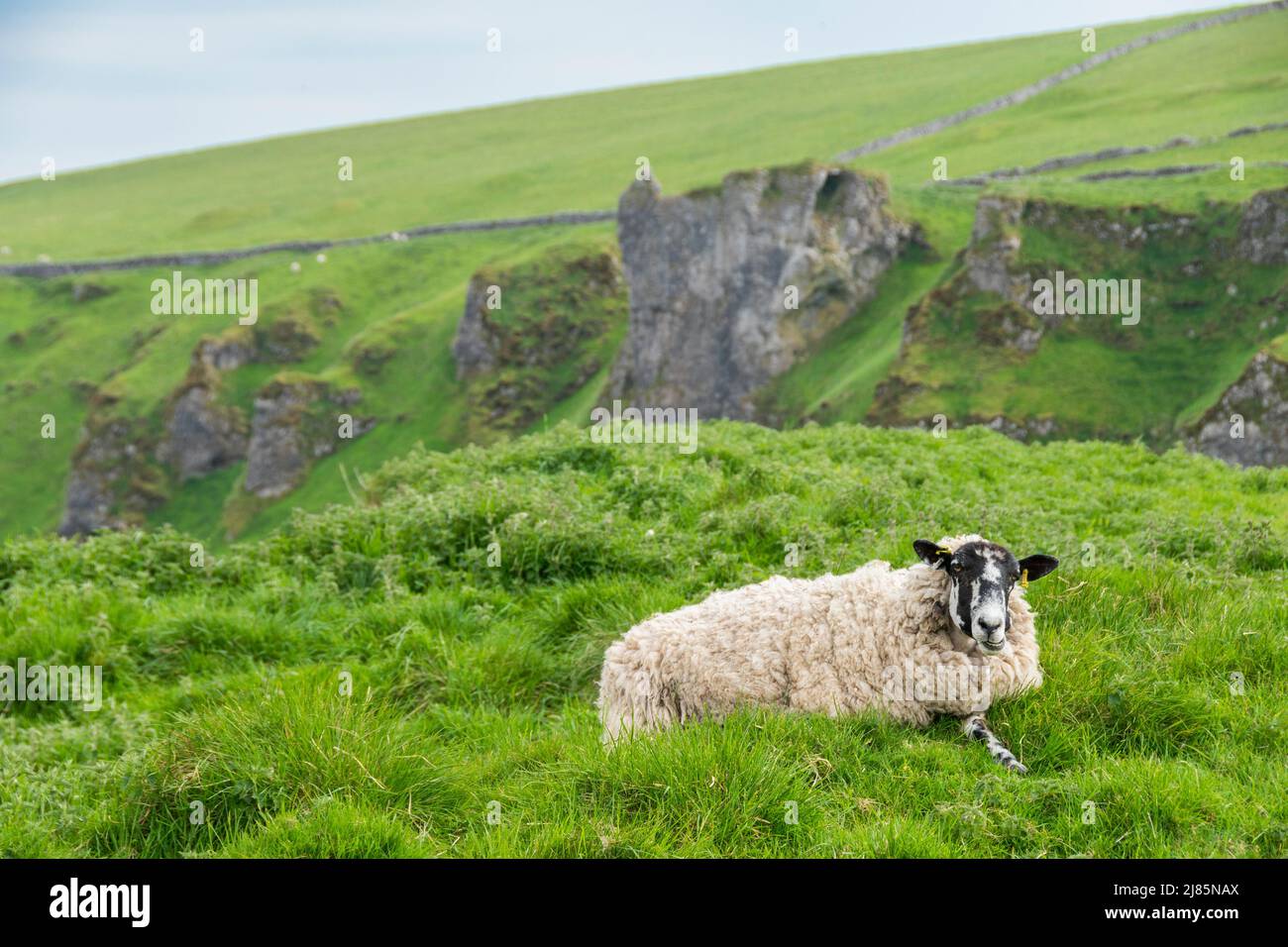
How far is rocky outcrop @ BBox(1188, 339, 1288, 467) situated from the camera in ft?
166

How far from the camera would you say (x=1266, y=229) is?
64.9 meters

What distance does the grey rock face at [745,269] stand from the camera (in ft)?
283

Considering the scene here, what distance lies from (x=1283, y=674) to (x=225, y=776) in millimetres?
7049

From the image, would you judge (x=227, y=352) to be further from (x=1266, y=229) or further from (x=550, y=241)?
(x=1266, y=229)

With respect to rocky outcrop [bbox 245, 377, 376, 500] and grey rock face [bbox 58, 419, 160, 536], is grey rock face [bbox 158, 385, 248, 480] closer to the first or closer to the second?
grey rock face [bbox 58, 419, 160, 536]

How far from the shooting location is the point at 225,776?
6.65m

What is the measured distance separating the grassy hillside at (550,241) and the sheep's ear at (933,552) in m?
55.3

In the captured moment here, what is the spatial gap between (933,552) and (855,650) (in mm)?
895

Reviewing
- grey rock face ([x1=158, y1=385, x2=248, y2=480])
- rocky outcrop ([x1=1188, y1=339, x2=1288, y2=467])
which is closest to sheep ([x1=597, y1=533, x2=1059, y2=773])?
rocky outcrop ([x1=1188, y1=339, x2=1288, y2=467])

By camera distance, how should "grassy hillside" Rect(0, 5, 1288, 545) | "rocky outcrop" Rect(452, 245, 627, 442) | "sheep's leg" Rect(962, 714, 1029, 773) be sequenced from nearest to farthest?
"sheep's leg" Rect(962, 714, 1029, 773) → "grassy hillside" Rect(0, 5, 1288, 545) → "rocky outcrop" Rect(452, 245, 627, 442)

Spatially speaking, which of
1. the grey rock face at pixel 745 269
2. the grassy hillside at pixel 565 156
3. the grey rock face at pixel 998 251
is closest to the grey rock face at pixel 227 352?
A: the grassy hillside at pixel 565 156

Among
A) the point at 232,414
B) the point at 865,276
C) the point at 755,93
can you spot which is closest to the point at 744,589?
the point at 865,276

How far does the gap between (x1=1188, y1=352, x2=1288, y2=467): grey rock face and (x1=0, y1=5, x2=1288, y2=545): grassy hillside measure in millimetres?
3816

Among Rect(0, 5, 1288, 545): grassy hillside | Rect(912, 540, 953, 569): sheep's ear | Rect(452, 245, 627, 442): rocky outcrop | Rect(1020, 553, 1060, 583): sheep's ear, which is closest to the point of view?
Rect(1020, 553, 1060, 583): sheep's ear
